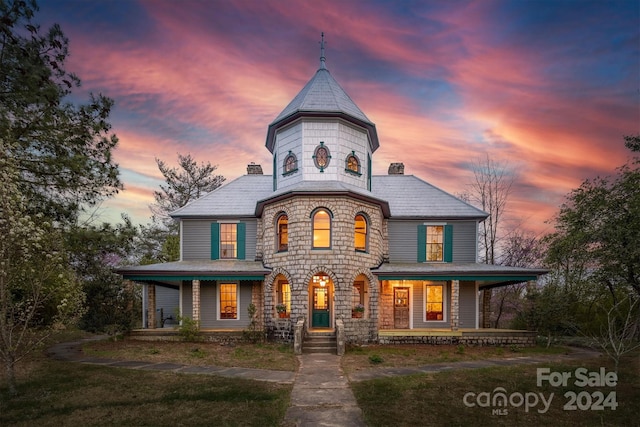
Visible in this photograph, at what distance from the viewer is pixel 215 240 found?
1825 centimetres

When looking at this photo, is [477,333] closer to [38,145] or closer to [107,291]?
[107,291]

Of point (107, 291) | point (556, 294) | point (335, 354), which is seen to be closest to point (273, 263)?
point (335, 354)

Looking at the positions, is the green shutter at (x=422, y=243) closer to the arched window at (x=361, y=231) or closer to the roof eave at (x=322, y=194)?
Answer: the roof eave at (x=322, y=194)

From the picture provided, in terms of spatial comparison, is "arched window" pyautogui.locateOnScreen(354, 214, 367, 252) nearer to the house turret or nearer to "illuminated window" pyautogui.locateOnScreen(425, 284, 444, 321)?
the house turret

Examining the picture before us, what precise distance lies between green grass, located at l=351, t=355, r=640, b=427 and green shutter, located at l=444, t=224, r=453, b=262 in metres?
7.86

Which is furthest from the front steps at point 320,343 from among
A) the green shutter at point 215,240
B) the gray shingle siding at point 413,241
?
the green shutter at point 215,240

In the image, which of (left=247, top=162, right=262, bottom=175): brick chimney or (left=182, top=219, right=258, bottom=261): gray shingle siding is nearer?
Answer: (left=182, top=219, right=258, bottom=261): gray shingle siding

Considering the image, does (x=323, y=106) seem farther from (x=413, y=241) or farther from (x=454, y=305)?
(x=454, y=305)

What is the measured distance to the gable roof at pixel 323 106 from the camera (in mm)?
15867

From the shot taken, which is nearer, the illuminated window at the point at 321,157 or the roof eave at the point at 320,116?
the roof eave at the point at 320,116

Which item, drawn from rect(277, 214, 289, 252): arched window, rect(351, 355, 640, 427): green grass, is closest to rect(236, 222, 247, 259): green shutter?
rect(277, 214, 289, 252): arched window

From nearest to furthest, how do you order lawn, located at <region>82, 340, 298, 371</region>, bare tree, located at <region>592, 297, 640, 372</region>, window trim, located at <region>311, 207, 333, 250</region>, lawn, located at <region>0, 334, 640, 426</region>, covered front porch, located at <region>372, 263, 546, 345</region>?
lawn, located at <region>0, 334, 640, 426</region> < bare tree, located at <region>592, 297, 640, 372</region> < lawn, located at <region>82, 340, 298, 371</region> < window trim, located at <region>311, 207, 333, 250</region> < covered front porch, located at <region>372, 263, 546, 345</region>

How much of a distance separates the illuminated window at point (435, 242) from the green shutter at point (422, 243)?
17 cm

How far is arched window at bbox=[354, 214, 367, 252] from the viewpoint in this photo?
632 inches
